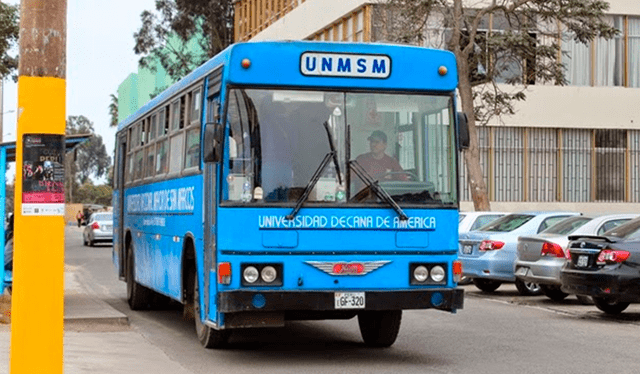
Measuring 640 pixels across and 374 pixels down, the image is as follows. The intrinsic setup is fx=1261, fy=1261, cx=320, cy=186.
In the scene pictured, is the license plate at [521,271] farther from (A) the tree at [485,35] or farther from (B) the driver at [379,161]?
(A) the tree at [485,35]

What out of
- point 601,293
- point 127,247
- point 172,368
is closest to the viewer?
point 172,368

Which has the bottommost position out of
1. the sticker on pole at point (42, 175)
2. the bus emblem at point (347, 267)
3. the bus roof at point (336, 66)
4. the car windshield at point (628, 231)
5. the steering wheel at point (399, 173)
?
the bus emblem at point (347, 267)

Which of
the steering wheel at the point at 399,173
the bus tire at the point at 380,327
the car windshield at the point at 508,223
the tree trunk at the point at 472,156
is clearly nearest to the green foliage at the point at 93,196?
the tree trunk at the point at 472,156

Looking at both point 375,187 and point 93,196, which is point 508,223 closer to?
point 375,187

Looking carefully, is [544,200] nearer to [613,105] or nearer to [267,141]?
[613,105]

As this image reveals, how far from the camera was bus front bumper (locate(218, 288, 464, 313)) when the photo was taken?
11.6 m

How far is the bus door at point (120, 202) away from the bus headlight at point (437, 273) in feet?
28.2

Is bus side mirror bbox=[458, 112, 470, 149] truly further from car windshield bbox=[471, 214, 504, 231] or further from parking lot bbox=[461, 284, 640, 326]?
car windshield bbox=[471, 214, 504, 231]

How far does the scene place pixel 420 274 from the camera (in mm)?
12109

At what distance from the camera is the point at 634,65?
48.0 meters

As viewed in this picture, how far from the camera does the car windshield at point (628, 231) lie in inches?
662

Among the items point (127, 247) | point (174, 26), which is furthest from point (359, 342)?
point (174, 26)

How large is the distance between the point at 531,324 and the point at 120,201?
23.3 feet

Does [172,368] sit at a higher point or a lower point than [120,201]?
lower
